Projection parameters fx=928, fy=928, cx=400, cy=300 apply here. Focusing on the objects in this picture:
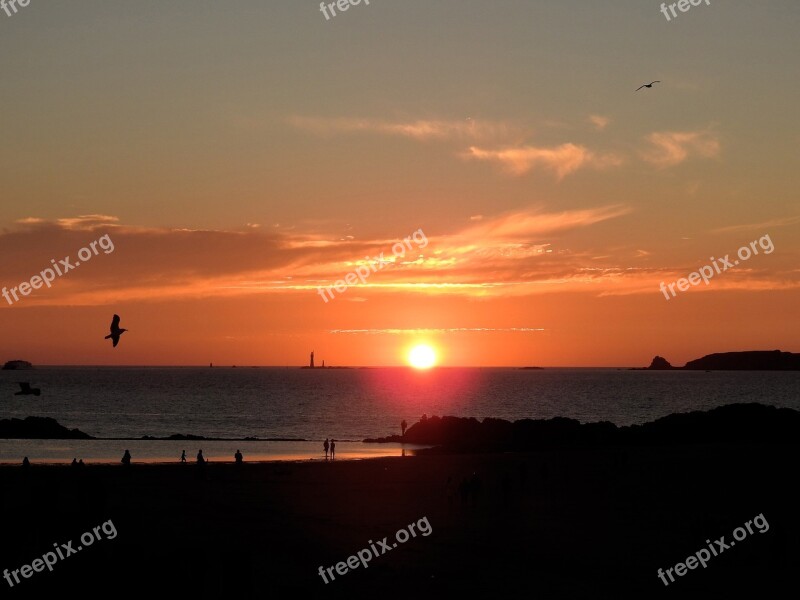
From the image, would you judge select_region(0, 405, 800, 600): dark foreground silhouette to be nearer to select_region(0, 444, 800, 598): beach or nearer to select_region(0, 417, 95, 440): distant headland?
select_region(0, 444, 800, 598): beach

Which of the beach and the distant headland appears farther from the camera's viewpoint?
the distant headland

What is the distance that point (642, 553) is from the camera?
1198 inches

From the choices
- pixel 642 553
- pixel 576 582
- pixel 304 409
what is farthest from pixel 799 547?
pixel 304 409

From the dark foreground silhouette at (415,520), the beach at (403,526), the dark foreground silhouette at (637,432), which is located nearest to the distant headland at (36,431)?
the dark foreground silhouette at (637,432)

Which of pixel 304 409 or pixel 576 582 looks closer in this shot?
pixel 576 582

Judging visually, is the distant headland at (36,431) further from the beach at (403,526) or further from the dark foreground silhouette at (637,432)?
the beach at (403,526)

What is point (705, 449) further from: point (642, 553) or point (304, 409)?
point (304, 409)

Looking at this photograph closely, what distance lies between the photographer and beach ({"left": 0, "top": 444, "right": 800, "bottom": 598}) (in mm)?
25609

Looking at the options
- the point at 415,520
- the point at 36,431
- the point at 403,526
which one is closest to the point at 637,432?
the point at 415,520

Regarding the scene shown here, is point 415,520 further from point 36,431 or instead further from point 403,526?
point 36,431

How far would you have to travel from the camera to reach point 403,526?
112 feet

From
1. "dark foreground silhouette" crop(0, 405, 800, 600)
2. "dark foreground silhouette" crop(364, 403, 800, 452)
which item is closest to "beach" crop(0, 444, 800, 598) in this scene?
"dark foreground silhouette" crop(0, 405, 800, 600)

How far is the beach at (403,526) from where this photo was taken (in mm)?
25609

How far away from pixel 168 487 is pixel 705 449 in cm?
3874
